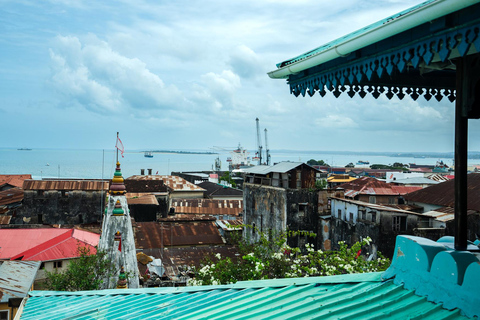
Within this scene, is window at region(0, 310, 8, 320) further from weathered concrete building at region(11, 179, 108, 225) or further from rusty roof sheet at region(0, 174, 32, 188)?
rusty roof sheet at region(0, 174, 32, 188)

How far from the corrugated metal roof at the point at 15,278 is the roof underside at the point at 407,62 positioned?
1010 centimetres

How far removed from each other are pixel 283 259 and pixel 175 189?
130 ft

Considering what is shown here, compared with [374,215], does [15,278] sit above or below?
below

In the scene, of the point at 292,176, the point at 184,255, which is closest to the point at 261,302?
the point at 184,255

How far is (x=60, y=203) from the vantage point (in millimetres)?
32750

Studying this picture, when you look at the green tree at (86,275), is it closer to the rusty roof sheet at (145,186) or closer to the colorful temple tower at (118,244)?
the colorful temple tower at (118,244)

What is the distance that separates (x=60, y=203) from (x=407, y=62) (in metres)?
32.4

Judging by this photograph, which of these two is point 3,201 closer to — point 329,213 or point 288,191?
point 288,191

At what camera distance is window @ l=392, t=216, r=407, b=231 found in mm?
23141

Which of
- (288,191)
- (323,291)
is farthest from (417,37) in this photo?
(288,191)

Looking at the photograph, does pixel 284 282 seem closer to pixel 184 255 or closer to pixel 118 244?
pixel 118 244

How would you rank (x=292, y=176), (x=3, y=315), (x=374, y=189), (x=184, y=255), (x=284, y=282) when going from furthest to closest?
1. (x=374, y=189)
2. (x=292, y=176)
3. (x=184, y=255)
4. (x=3, y=315)
5. (x=284, y=282)

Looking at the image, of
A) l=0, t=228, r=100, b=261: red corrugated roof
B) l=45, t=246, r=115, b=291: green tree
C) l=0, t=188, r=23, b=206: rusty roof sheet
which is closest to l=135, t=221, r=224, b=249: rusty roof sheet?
l=0, t=228, r=100, b=261: red corrugated roof

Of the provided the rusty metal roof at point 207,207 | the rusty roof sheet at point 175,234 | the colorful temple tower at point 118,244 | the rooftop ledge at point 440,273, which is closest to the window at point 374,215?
the rusty roof sheet at point 175,234
